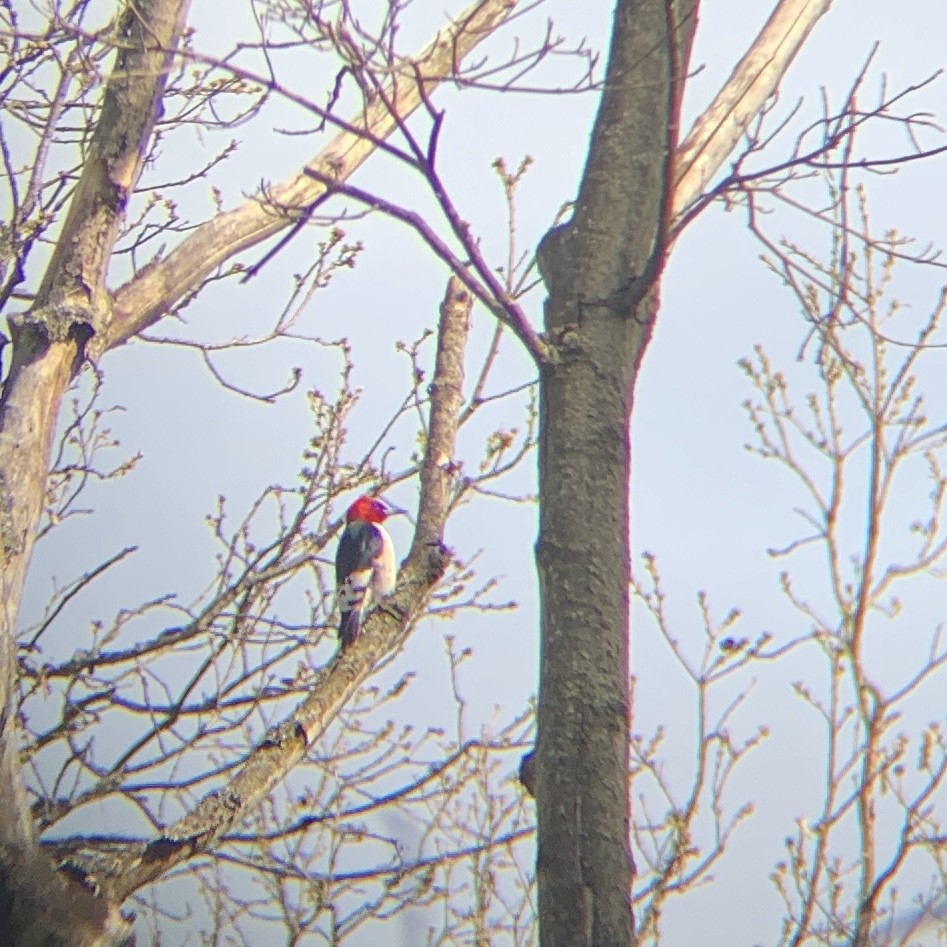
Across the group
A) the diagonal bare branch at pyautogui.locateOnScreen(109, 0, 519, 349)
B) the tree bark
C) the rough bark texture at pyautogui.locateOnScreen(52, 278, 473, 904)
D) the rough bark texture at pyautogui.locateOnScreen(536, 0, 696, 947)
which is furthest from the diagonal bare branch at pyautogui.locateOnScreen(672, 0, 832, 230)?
the rough bark texture at pyautogui.locateOnScreen(52, 278, 473, 904)

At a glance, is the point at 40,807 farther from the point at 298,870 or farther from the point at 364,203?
the point at 364,203

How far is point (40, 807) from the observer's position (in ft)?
12.8

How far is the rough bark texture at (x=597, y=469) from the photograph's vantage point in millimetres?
1646

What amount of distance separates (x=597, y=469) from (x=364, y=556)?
429cm

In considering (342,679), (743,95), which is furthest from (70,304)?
(743,95)

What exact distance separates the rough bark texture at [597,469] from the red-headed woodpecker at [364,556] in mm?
3198

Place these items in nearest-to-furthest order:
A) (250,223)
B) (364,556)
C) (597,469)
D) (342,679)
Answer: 1. (597,469)
2. (342,679)
3. (250,223)
4. (364,556)

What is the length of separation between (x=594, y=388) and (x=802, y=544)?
7.55 ft

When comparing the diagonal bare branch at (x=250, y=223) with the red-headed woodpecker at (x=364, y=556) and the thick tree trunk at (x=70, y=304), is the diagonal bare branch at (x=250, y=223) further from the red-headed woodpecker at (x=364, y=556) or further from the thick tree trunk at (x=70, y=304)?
the red-headed woodpecker at (x=364, y=556)

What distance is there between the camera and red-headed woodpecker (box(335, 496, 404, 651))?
5363 millimetres

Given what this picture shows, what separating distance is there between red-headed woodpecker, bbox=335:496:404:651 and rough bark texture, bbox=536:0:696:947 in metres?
3.20

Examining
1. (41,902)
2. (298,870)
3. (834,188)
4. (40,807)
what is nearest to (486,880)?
(298,870)

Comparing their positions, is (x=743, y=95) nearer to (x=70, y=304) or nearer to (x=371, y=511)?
(x=70, y=304)

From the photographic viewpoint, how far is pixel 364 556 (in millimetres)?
6059
